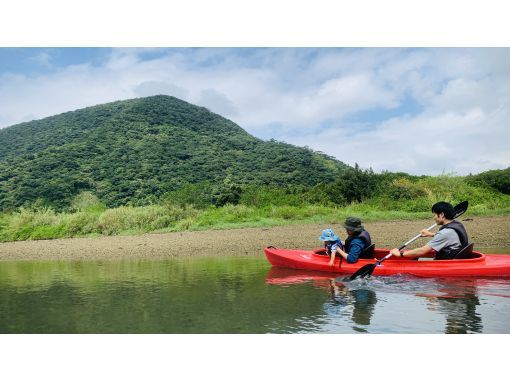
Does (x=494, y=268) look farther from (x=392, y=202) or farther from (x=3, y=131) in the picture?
(x=3, y=131)

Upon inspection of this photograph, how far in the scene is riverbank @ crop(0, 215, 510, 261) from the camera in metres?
14.0

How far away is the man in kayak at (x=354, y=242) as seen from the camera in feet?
30.4

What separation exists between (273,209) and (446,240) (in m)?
12.4

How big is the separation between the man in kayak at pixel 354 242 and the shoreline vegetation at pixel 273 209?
8.97 meters

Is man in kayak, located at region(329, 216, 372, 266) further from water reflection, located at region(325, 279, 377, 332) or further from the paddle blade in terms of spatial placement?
water reflection, located at region(325, 279, 377, 332)

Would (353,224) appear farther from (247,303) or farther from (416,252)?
(247,303)

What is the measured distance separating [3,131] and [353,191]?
5102cm

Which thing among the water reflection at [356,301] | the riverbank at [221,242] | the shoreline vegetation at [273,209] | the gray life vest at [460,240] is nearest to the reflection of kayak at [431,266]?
the gray life vest at [460,240]

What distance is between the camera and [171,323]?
20.5 feet

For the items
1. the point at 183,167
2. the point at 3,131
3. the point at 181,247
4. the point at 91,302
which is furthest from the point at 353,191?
the point at 3,131

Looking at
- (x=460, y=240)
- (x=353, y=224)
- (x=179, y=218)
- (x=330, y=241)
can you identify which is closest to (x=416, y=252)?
(x=460, y=240)

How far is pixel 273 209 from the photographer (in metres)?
20.8

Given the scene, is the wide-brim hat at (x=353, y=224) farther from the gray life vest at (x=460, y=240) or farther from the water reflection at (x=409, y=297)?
the gray life vest at (x=460, y=240)

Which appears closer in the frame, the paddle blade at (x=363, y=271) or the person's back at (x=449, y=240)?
the person's back at (x=449, y=240)
